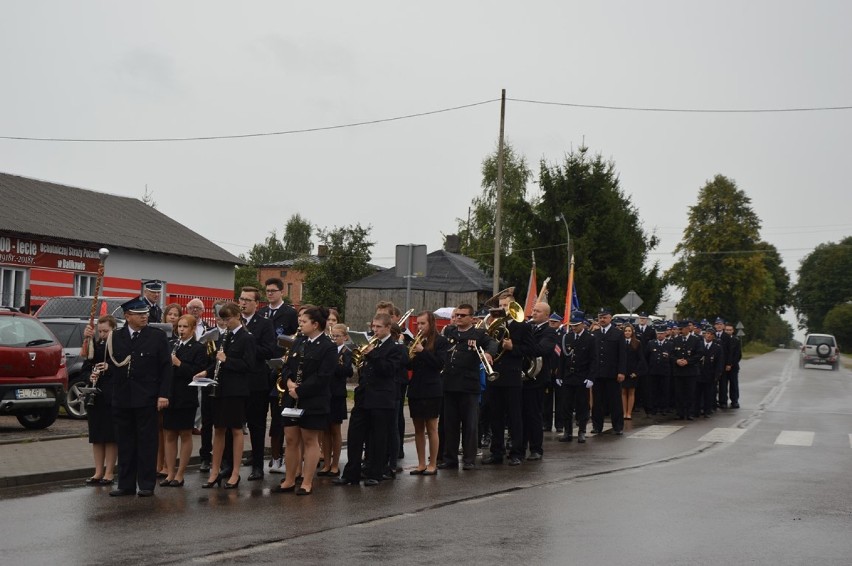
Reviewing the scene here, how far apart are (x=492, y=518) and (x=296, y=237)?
9701 centimetres

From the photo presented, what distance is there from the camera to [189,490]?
11133 mm

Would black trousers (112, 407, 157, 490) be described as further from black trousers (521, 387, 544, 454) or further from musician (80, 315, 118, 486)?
black trousers (521, 387, 544, 454)

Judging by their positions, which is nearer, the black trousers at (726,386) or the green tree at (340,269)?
the black trousers at (726,386)

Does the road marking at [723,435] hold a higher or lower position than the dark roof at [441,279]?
lower

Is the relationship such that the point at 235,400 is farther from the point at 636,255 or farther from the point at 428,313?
the point at 636,255

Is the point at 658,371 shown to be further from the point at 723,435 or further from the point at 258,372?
the point at 258,372

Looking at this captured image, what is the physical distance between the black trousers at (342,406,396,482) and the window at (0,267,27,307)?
2457 centimetres

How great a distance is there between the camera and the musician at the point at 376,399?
11.7 metres

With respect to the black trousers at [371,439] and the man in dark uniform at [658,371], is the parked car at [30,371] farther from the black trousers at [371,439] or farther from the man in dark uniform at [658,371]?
the man in dark uniform at [658,371]

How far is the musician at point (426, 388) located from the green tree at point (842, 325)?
4012 inches

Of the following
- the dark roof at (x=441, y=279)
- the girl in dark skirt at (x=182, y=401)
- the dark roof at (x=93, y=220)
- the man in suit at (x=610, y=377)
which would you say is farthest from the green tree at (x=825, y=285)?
the girl in dark skirt at (x=182, y=401)

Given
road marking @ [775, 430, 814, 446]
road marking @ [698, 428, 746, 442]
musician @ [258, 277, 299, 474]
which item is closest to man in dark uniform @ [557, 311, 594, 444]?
road marking @ [698, 428, 746, 442]

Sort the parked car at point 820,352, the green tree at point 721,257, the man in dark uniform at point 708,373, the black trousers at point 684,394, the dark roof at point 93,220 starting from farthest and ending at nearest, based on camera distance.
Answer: the green tree at point 721,257 → the parked car at point 820,352 → the dark roof at point 93,220 → the man in dark uniform at point 708,373 → the black trousers at point 684,394

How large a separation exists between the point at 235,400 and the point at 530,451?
4.73 meters
